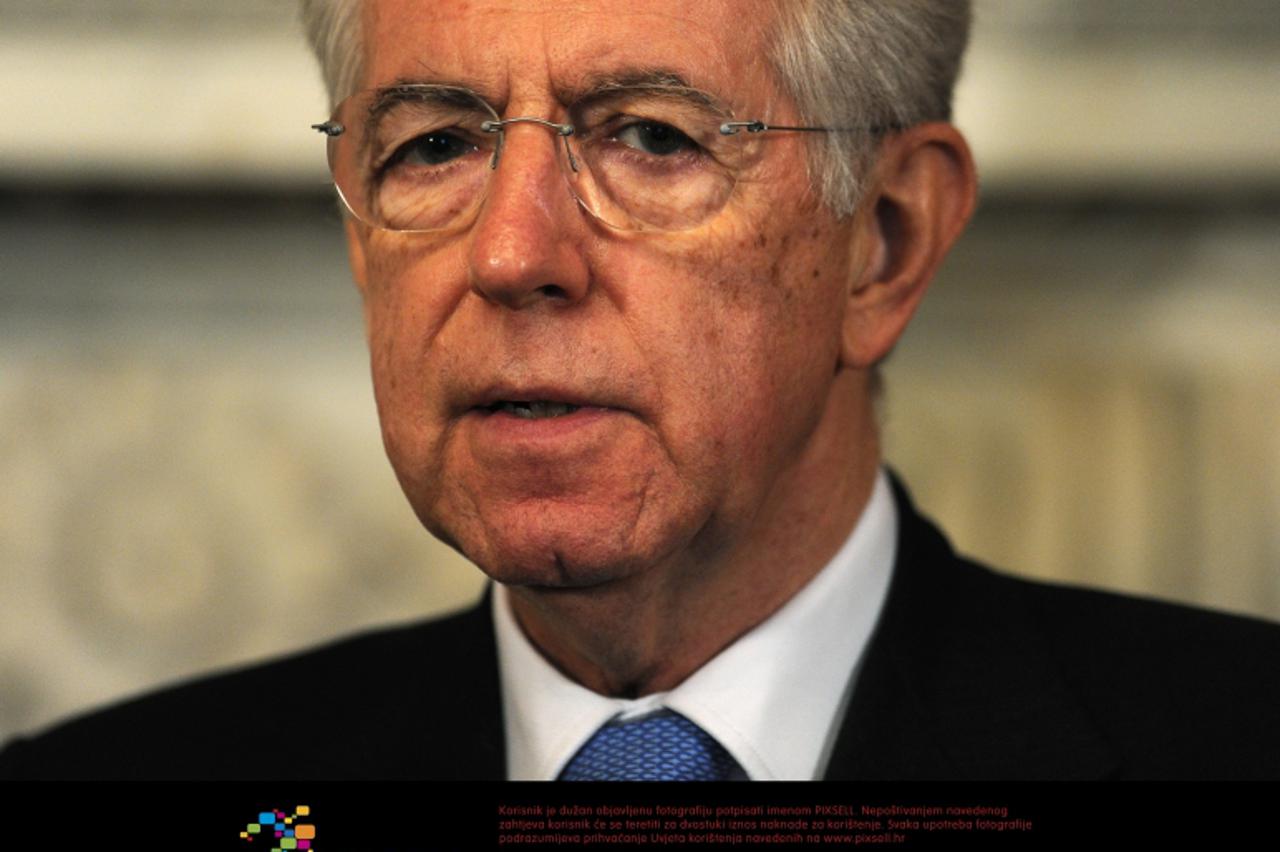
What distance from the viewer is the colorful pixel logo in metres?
1.84

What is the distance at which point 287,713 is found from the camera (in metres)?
2.41

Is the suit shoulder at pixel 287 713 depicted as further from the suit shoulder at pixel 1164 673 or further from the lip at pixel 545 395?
the suit shoulder at pixel 1164 673

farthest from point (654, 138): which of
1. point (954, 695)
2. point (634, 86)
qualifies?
point (954, 695)

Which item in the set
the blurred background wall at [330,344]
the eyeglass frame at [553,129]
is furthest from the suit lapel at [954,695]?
the blurred background wall at [330,344]

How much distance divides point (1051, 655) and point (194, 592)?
2.00 m

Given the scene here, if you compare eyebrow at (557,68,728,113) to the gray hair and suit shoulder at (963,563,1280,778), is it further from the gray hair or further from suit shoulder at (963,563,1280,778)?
suit shoulder at (963,563,1280,778)

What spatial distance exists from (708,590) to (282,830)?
58 centimetres

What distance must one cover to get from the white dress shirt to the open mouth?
1.37ft

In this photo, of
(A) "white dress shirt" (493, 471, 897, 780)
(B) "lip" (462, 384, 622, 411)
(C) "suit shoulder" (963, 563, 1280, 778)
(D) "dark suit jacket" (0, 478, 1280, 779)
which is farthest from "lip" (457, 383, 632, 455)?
(C) "suit shoulder" (963, 563, 1280, 778)

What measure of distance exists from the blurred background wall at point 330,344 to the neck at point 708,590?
4.21 ft

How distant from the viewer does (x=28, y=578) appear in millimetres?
3535

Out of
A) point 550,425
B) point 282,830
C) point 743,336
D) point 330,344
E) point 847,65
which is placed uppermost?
point 330,344

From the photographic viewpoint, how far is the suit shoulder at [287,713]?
2.29 m

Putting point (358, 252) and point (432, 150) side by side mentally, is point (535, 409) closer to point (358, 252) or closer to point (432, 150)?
point (432, 150)
